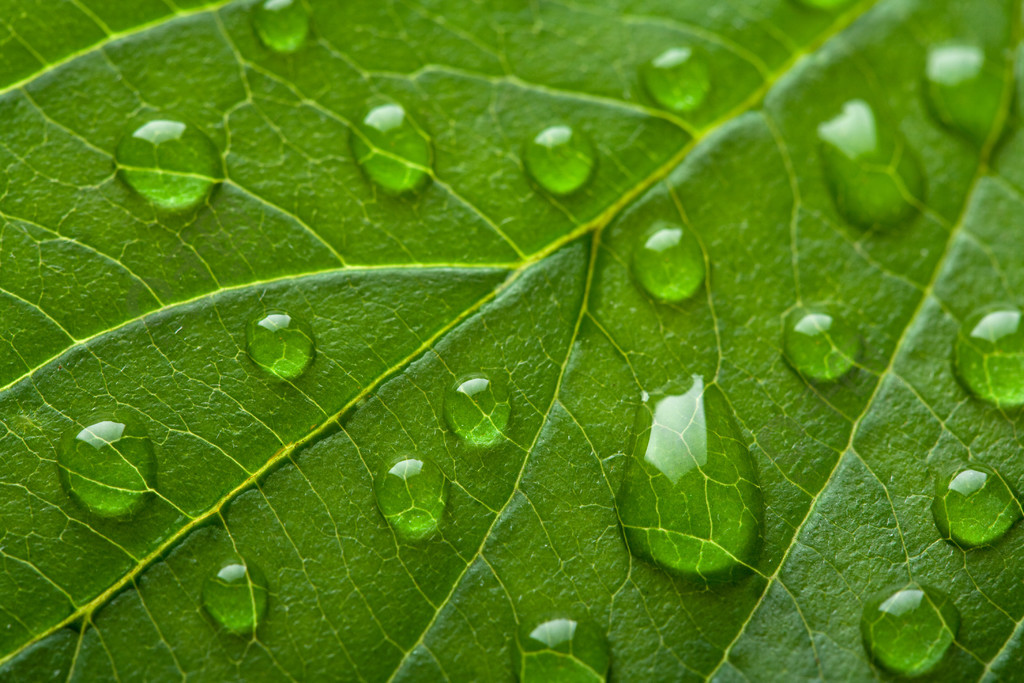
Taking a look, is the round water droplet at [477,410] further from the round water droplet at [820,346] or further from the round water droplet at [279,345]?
the round water droplet at [820,346]

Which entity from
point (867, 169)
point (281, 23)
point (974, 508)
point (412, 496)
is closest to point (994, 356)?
point (974, 508)

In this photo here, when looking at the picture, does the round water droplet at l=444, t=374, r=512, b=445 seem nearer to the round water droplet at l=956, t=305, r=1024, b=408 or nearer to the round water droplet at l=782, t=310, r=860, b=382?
the round water droplet at l=782, t=310, r=860, b=382

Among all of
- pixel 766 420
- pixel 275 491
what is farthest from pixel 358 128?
pixel 766 420

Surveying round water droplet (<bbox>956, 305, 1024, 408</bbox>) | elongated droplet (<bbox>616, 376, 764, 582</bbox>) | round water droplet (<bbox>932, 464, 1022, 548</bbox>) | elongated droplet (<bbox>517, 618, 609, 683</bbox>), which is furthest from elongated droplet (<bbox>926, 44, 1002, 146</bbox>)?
elongated droplet (<bbox>517, 618, 609, 683</bbox>)

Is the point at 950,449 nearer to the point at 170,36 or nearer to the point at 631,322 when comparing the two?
the point at 631,322

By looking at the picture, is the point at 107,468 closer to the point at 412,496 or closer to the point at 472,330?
the point at 412,496

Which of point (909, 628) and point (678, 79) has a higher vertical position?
point (678, 79)
